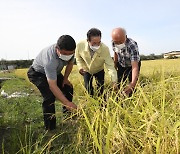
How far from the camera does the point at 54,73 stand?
3688 mm

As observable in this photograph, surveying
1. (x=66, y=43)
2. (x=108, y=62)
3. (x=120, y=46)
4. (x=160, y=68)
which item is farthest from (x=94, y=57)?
(x=160, y=68)

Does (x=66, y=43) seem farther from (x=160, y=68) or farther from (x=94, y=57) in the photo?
(x=160, y=68)

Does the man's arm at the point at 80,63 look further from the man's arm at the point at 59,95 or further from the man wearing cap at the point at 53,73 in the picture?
the man's arm at the point at 59,95

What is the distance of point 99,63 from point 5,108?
94.2 inches

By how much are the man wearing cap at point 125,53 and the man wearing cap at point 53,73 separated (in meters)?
0.83

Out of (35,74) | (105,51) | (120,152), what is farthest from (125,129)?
(105,51)

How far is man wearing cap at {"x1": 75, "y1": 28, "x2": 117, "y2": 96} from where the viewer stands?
4.50m

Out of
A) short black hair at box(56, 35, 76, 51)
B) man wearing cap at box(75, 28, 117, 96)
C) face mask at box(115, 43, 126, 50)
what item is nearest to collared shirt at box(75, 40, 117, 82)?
man wearing cap at box(75, 28, 117, 96)

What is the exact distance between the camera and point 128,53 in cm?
473

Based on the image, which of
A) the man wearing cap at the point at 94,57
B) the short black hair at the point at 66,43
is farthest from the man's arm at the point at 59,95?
the man wearing cap at the point at 94,57

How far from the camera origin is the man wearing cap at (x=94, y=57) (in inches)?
177

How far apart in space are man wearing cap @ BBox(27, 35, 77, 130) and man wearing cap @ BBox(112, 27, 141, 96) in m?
0.83

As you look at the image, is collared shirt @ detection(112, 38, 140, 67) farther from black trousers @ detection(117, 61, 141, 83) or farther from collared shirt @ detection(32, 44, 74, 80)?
collared shirt @ detection(32, 44, 74, 80)

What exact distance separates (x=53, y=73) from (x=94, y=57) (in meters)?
1.17
